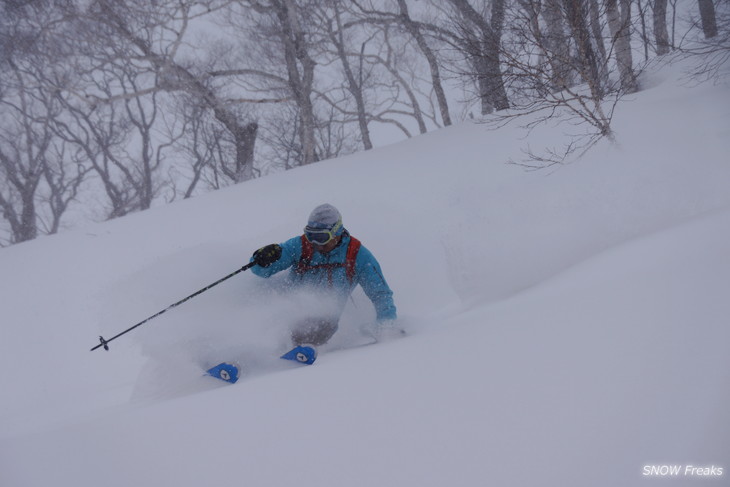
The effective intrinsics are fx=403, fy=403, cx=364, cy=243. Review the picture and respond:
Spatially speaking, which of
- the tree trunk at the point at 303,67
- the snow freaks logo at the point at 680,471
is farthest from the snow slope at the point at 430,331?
the tree trunk at the point at 303,67

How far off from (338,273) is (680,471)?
277 centimetres

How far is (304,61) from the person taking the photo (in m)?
9.98

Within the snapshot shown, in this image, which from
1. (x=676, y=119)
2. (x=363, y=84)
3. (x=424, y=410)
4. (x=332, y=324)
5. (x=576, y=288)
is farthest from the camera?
(x=363, y=84)

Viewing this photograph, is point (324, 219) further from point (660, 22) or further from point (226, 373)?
point (660, 22)

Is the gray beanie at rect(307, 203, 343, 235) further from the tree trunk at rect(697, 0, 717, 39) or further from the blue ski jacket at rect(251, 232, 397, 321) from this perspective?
the tree trunk at rect(697, 0, 717, 39)

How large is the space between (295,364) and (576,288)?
200 cm

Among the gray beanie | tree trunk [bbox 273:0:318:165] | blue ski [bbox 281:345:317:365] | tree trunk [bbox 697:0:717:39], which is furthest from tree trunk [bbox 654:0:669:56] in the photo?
blue ski [bbox 281:345:317:365]

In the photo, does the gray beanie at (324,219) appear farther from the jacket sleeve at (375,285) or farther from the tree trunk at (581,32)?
the tree trunk at (581,32)

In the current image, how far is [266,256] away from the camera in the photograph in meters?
3.54

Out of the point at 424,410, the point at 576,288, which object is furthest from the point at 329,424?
the point at 576,288

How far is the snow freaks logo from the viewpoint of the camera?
1274 mm

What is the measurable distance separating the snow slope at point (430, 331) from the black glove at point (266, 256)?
19.8 inches

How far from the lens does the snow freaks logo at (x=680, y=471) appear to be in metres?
1.27

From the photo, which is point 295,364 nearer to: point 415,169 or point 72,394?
point 72,394
